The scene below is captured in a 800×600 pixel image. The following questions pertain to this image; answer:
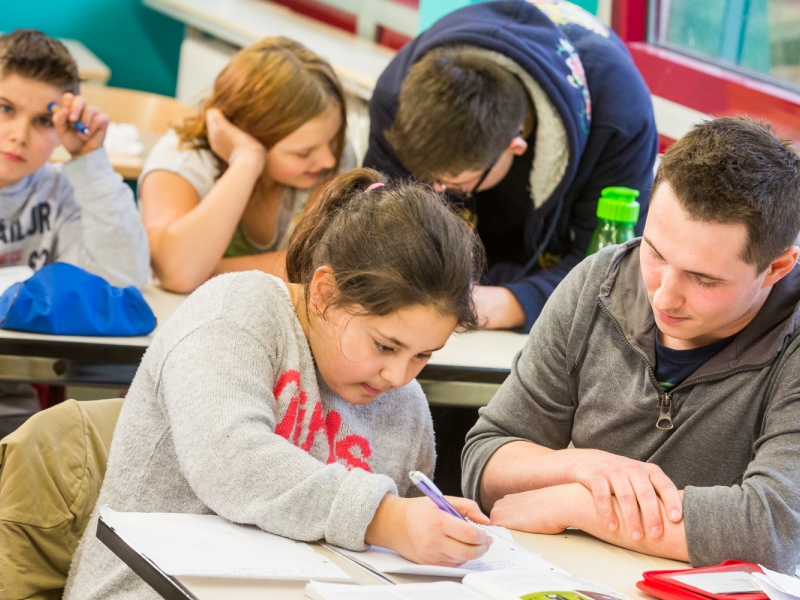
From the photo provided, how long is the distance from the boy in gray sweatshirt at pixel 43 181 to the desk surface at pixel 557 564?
4.03 feet

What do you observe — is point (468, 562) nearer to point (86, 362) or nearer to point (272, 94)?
point (86, 362)

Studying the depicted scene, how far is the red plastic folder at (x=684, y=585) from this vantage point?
1132 mm

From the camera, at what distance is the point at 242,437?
1.15 metres

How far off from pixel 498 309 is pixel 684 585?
3.69ft

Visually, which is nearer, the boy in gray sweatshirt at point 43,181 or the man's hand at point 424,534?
the man's hand at point 424,534

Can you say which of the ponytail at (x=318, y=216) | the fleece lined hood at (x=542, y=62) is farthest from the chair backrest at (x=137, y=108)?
the ponytail at (x=318, y=216)

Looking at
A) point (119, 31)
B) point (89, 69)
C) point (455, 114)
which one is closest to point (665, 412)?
point (455, 114)

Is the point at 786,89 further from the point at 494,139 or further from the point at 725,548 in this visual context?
the point at 725,548

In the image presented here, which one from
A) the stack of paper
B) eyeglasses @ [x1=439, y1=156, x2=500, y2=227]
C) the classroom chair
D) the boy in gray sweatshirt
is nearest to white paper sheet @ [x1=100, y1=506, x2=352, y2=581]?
the classroom chair

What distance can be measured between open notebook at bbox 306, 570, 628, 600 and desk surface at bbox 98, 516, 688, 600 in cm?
4

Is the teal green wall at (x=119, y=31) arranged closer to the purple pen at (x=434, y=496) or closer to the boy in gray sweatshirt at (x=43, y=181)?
the boy in gray sweatshirt at (x=43, y=181)

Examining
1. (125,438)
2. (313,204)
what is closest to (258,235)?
(313,204)

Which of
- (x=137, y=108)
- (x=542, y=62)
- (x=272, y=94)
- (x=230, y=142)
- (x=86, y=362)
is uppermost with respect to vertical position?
(x=542, y=62)

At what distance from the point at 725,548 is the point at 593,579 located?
19 cm
